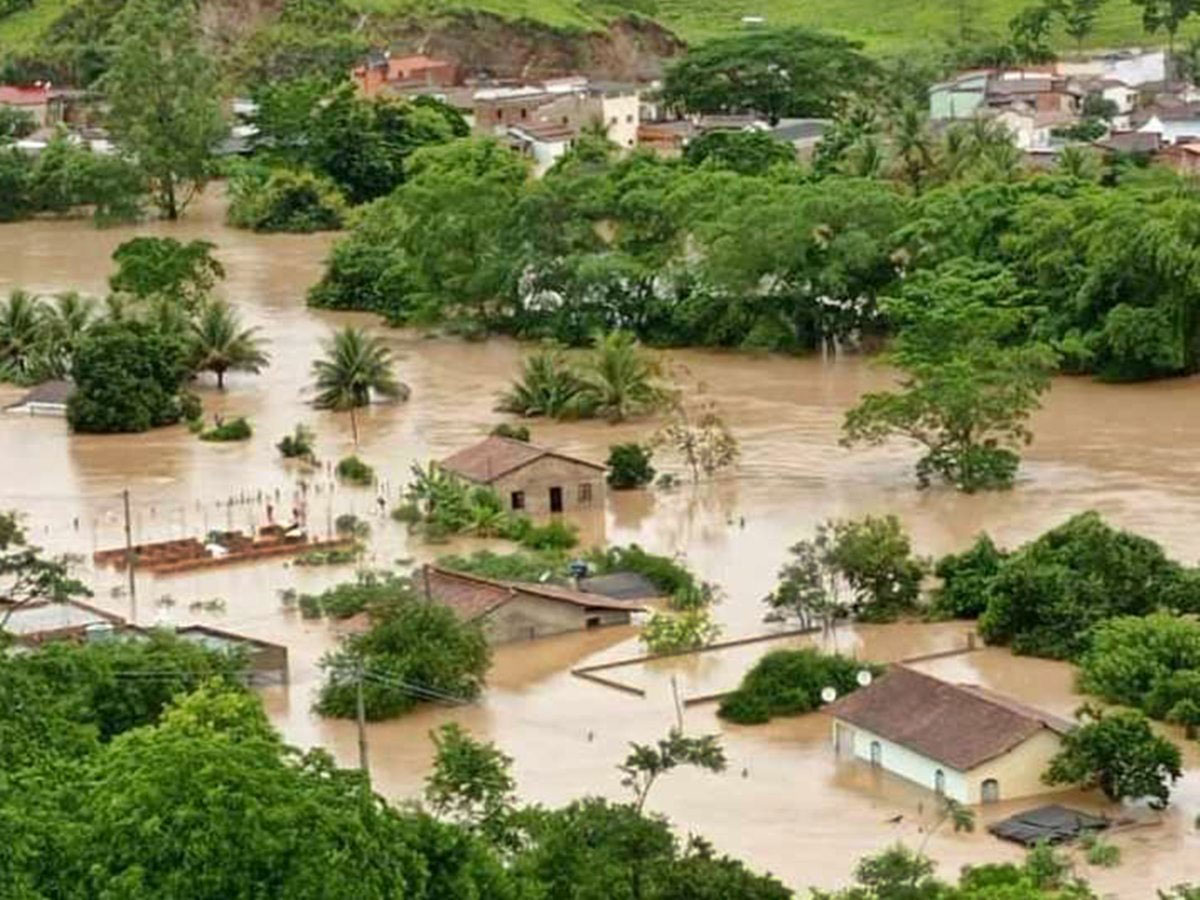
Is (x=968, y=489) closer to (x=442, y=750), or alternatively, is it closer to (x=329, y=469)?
(x=329, y=469)

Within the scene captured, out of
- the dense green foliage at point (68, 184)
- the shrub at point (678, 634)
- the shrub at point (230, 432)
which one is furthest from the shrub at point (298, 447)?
the dense green foliage at point (68, 184)

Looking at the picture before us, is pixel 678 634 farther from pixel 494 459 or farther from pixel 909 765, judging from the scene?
pixel 494 459

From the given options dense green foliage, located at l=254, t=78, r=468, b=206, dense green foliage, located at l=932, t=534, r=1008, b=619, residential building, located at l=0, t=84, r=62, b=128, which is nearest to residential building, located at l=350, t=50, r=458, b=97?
residential building, located at l=0, t=84, r=62, b=128

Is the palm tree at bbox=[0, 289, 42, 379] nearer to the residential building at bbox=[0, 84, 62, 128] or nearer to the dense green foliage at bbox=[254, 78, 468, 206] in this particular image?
the dense green foliage at bbox=[254, 78, 468, 206]

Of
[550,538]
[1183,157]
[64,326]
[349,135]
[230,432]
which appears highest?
[349,135]

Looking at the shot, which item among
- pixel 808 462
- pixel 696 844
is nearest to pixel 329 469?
pixel 808 462

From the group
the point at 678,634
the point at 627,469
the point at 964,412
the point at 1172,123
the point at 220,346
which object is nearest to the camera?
the point at 678,634

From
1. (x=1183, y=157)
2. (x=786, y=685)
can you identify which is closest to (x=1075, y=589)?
(x=786, y=685)

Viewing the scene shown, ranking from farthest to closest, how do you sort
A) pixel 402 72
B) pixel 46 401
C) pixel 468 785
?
pixel 402 72
pixel 46 401
pixel 468 785
